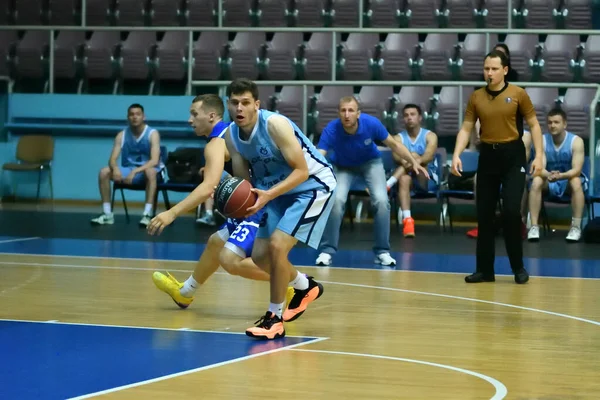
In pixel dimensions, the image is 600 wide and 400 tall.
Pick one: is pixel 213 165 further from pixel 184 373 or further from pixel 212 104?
pixel 184 373

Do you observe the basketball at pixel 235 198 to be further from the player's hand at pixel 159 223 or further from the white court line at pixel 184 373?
the white court line at pixel 184 373

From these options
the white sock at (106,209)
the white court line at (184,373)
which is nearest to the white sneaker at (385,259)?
the white court line at (184,373)

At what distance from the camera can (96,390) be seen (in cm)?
475

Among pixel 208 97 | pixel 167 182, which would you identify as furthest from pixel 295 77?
pixel 208 97

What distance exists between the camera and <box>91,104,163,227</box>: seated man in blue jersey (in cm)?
1426

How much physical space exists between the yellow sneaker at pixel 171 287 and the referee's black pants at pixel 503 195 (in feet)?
9.11

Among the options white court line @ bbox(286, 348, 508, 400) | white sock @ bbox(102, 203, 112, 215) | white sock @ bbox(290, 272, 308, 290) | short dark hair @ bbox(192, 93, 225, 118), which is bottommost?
white sock @ bbox(102, 203, 112, 215)

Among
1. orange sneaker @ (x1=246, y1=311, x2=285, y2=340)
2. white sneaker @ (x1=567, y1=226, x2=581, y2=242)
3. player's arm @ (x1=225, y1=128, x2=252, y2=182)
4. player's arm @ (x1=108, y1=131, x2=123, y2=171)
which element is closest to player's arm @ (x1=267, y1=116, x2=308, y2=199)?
player's arm @ (x1=225, y1=128, x2=252, y2=182)

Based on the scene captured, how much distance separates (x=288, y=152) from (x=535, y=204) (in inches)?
280

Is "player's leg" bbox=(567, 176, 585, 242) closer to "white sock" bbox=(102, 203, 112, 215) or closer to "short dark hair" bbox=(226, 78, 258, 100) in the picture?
"white sock" bbox=(102, 203, 112, 215)

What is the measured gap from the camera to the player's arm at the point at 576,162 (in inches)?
504

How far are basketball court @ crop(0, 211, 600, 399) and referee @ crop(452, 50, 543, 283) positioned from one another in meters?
0.29

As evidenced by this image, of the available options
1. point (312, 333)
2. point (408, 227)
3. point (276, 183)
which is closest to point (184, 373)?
point (312, 333)

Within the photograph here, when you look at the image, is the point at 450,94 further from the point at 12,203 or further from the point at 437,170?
the point at 12,203
